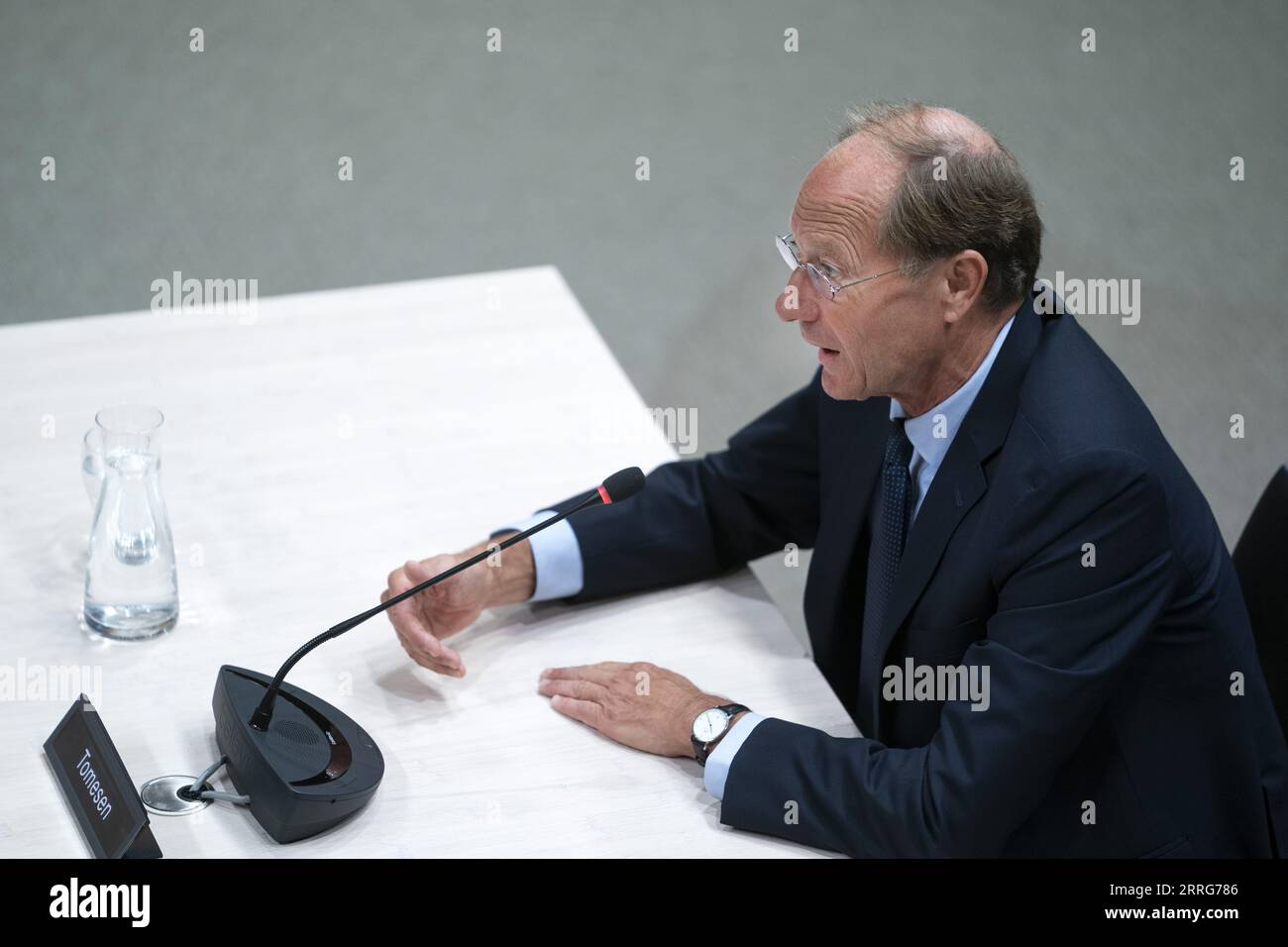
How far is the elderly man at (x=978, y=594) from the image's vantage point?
1636 mm

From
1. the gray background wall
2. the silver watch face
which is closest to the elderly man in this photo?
the silver watch face

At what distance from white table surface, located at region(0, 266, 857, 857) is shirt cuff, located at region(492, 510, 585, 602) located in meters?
0.04

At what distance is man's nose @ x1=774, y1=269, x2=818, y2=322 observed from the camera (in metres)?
1.85

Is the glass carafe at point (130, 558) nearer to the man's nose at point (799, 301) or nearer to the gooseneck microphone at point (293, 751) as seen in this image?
the gooseneck microphone at point (293, 751)

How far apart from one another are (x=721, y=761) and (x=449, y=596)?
438mm

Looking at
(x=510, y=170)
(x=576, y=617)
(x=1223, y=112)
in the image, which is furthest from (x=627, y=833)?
(x=1223, y=112)

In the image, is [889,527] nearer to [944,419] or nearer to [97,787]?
[944,419]

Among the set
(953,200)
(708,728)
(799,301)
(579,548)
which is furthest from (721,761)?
(953,200)

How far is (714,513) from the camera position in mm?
2111

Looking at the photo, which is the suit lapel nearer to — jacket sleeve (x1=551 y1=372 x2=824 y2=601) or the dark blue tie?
the dark blue tie

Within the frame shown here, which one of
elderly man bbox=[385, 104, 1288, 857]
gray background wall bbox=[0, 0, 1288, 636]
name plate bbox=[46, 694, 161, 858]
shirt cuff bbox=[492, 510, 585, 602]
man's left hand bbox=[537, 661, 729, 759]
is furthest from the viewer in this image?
gray background wall bbox=[0, 0, 1288, 636]

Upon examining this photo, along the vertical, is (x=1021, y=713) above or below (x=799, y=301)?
below

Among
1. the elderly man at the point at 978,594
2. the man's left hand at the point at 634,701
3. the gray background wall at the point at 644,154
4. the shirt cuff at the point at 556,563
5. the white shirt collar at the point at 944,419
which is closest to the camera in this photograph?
the elderly man at the point at 978,594

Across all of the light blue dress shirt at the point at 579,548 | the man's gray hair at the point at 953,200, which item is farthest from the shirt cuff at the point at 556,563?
the man's gray hair at the point at 953,200
